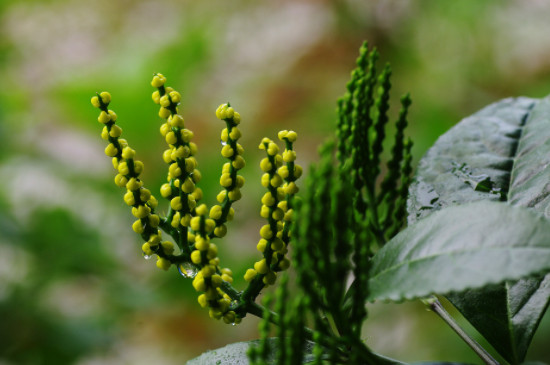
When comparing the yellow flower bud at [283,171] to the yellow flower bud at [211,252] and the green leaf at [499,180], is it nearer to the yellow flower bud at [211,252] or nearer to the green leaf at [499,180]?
the yellow flower bud at [211,252]

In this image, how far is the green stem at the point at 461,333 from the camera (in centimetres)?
46

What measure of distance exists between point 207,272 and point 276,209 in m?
0.07

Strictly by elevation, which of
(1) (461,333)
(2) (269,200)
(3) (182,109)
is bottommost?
(1) (461,333)

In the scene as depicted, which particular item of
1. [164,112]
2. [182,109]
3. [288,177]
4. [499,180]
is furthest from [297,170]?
[182,109]

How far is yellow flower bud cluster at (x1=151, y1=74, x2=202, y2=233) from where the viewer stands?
43 cm

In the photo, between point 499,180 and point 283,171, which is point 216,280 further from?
point 499,180

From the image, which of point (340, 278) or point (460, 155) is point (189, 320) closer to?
point (460, 155)

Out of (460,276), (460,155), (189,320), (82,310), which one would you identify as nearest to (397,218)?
(460,155)

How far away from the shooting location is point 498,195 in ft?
1.83

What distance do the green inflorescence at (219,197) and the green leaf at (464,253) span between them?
0.09 metres

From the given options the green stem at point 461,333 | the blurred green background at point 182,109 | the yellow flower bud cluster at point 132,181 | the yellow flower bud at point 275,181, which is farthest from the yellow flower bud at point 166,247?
the blurred green background at point 182,109

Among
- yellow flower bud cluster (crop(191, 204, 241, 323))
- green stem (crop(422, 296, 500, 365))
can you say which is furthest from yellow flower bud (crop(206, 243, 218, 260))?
green stem (crop(422, 296, 500, 365))

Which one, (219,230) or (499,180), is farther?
(499,180)

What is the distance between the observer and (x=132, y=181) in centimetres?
43
